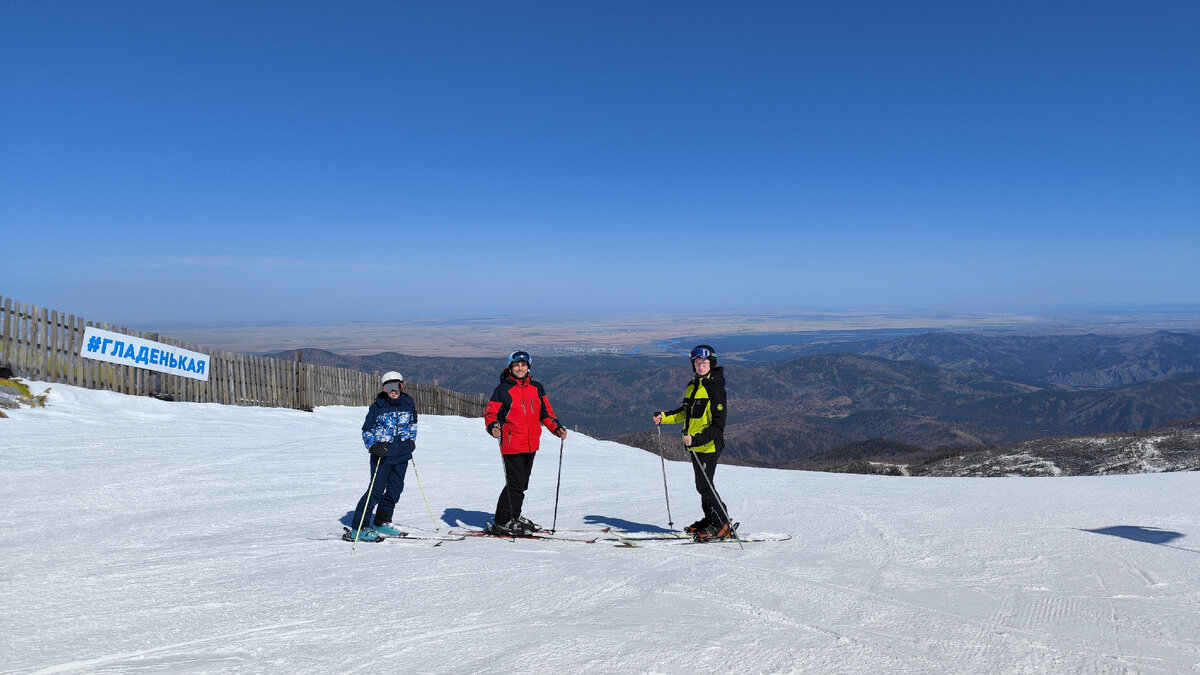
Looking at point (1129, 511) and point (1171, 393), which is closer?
point (1129, 511)

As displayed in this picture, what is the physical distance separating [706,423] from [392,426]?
309cm

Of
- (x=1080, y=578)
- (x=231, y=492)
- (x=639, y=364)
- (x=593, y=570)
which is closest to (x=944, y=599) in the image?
(x=1080, y=578)

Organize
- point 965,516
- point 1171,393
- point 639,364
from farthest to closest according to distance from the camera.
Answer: point 639,364, point 1171,393, point 965,516

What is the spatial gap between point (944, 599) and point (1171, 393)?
732ft

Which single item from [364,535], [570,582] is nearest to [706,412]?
[570,582]

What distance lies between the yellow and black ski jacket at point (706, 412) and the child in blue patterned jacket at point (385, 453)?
262 cm

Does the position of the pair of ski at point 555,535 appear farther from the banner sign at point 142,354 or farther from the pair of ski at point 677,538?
the banner sign at point 142,354

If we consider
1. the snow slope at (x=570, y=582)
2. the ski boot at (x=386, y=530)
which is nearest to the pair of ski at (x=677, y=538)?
the snow slope at (x=570, y=582)

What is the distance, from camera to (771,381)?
194 meters

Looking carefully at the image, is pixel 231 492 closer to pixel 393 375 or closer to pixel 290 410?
pixel 393 375

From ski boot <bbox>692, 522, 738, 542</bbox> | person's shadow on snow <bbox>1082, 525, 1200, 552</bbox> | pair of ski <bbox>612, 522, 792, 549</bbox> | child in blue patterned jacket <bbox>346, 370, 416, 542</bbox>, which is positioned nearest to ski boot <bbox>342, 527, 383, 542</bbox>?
child in blue patterned jacket <bbox>346, 370, 416, 542</bbox>

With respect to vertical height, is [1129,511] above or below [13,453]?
below

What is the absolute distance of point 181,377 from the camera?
15.9 m

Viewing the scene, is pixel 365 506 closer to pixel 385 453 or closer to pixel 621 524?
pixel 385 453
